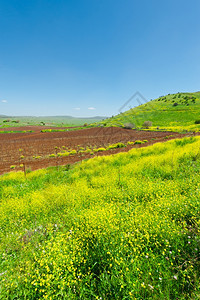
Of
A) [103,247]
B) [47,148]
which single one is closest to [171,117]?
[47,148]

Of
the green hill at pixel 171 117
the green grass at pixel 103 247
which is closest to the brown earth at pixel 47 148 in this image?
the green grass at pixel 103 247

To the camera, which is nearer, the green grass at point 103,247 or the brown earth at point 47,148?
the green grass at point 103,247

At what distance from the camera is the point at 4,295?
2.57 m

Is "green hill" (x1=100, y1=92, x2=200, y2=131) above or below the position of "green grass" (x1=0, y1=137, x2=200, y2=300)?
above

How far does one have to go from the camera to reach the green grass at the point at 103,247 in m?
2.44

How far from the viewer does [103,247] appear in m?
3.12

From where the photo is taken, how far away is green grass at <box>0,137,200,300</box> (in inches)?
96.0

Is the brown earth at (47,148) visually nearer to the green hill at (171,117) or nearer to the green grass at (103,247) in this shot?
the green grass at (103,247)

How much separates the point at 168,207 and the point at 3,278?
471cm

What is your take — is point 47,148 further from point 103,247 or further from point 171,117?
point 171,117

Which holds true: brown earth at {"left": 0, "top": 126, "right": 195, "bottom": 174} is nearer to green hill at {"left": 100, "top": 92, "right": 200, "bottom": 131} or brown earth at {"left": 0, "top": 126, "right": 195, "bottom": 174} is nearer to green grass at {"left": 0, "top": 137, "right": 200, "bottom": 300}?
green grass at {"left": 0, "top": 137, "right": 200, "bottom": 300}

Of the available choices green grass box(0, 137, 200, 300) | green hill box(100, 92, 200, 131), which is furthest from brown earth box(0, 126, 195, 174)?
green hill box(100, 92, 200, 131)

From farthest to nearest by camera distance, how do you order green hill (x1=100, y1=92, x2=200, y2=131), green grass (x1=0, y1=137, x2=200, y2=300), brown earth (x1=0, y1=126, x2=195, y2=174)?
green hill (x1=100, y1=92, x2=200, y2=131)
brown earth (x1=0, y1=126, x2=195, y2=174)
green grass (x1=0, y1=137, x2=200, y2=300)

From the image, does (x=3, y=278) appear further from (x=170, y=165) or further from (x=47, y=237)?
(x=170, y=165)
